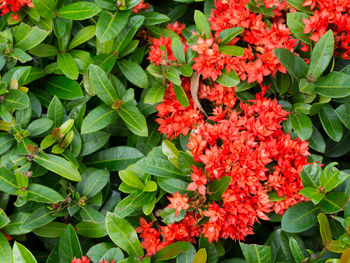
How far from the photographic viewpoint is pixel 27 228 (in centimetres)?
198

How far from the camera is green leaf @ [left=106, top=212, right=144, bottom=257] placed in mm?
1868

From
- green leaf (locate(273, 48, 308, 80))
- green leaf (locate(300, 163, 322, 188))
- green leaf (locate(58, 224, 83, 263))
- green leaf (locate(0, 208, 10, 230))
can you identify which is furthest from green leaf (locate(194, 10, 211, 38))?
green leaf (locate(0, 208, 10, 230))

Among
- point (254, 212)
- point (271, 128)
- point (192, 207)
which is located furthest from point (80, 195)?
point (271, 128)

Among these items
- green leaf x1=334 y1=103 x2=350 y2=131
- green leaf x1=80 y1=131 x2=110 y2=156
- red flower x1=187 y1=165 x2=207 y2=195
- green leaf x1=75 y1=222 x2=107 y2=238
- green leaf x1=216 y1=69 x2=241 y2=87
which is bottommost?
green leaf x1=75 y1=222 x2=107 y2=238

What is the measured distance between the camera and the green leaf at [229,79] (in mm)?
2003

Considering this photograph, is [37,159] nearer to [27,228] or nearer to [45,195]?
[45,195]

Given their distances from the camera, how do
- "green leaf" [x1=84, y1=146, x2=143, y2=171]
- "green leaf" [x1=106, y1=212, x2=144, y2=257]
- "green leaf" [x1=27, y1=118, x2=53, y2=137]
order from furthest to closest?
"green leaf" [x1=84, y1=146, x2=143, y2=171], "green leaf" [x1=27, y1=118, x2=53, y2=137], "green leaf" [x1=106, y1=212, x2=144, y2=257]

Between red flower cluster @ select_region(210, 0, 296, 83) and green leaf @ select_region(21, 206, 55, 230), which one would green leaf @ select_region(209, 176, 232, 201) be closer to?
red flower cluster @ select_region(210, 0, 296, 83)

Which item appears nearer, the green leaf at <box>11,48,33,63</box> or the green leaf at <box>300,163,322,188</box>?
the green leaf at <box>300,163,322,188</box>

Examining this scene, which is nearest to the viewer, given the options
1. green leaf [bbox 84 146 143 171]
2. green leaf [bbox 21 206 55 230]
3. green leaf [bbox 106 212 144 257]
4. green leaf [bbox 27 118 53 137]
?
green leaf [bbox 106 212 144 257]

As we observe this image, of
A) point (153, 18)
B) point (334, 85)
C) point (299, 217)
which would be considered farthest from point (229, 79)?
point (299, 217)

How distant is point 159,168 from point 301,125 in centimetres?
73

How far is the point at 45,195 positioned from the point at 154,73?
82cm

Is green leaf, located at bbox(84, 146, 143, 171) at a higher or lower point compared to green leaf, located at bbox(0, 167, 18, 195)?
lower
